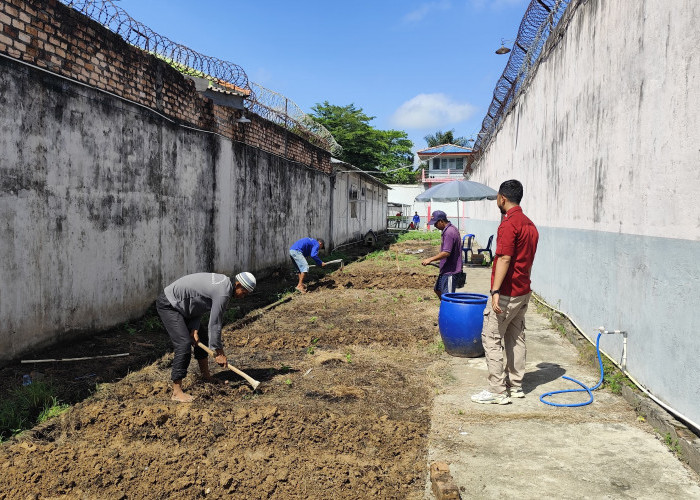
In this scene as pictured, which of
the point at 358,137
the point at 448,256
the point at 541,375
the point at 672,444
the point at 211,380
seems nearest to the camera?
the point at 672,444

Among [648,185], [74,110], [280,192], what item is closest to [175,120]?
[74,110]

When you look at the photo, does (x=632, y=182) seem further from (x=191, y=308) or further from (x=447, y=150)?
(x=447, y=150)

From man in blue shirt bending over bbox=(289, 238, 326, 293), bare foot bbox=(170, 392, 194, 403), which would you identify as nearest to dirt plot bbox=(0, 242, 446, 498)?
bare foot bbox=(170, 392, 194, 403)

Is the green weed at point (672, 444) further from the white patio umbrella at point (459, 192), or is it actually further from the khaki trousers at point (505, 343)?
the white patio umbrella at point (459, 192)

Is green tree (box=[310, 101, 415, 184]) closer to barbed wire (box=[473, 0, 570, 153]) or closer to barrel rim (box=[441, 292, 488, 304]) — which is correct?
barbed wire (box=[473, 0, 570, 153])

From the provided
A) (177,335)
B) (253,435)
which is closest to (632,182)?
(253,435)

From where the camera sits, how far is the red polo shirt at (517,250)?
14.1 ft

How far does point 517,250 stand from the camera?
4.38m

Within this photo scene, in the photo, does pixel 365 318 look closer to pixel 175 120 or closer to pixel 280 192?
pixel 175 120

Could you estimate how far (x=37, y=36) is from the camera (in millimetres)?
5438

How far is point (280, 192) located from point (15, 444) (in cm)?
1001

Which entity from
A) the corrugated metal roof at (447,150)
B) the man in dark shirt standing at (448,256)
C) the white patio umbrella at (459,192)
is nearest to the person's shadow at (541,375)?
the man in dark shirt standing at (448,256)

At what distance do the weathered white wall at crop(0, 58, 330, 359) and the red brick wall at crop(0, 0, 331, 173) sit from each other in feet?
0.58

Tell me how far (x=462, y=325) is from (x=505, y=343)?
3.40 ft
